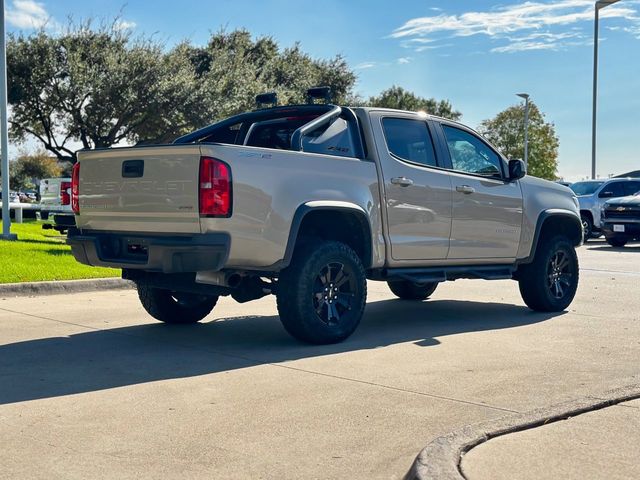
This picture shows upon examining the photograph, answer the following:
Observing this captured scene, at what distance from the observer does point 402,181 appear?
7.62 metres

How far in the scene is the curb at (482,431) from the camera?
11.7 ft

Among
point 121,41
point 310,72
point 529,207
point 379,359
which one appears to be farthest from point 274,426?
point 310,72

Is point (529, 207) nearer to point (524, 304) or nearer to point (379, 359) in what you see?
point (524, 304)

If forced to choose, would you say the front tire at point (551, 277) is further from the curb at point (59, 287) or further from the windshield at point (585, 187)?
the windshield at point (585, 187)

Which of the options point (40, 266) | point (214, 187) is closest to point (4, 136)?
point (40, 266)

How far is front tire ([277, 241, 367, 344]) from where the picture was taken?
6711mm

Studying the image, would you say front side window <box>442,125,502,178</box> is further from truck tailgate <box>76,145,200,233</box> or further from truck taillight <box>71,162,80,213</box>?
truck taillight <box>71,162,80,213</box>

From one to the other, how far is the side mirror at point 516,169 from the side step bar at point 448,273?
955 mm

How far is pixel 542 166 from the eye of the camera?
2598 inches

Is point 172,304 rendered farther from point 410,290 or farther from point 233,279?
point 410,290

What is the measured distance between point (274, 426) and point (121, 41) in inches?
1075

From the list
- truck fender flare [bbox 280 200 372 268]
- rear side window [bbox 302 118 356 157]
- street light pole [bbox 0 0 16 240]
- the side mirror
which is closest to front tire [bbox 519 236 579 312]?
the side mirror

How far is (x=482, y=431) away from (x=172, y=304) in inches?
178

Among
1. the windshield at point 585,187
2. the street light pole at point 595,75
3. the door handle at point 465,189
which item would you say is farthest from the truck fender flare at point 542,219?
the street light pole at point 595,75
